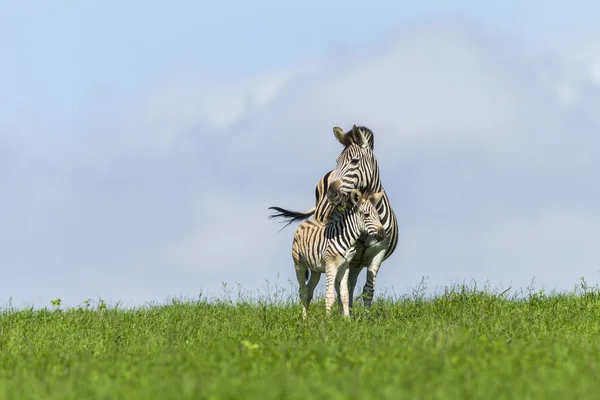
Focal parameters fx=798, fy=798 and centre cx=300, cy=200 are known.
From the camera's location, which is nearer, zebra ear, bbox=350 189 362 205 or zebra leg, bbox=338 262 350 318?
zebra leg, bbox=338 262 350 318

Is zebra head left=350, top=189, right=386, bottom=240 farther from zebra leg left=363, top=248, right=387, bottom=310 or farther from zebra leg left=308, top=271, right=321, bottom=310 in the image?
zebra leg left=308, top=271, right=321, bottom=310

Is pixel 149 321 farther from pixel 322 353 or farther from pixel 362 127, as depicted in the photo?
pixel 322 353

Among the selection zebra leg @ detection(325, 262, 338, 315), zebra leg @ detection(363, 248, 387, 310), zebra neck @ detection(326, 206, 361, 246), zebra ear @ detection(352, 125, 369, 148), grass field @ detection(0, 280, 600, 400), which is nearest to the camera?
grass field @ detection(0, 280, 600, 400)

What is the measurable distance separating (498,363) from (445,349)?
2.87ft

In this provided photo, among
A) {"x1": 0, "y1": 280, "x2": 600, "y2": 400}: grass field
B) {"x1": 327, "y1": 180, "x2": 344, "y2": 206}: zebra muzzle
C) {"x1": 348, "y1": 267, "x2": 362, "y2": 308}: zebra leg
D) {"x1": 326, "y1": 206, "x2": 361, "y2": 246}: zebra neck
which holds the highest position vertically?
{"x1": 327, "y1": 180, "x2": 344, "y2": 206}: zebra muzzle

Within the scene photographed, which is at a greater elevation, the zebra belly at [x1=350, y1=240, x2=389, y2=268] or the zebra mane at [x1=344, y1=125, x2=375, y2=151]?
the zebra mane at [x1=344, y1=125, x2=375, y2=151]

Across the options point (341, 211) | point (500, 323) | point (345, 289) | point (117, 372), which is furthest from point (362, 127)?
point (117, 372)

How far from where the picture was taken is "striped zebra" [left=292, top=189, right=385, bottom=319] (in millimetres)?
14023

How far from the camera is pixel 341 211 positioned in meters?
14.5

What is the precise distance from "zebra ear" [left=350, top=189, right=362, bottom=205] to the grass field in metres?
2.10

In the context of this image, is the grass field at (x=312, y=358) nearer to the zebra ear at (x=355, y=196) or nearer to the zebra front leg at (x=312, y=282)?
the zebra front leg at (x=312, y=282)

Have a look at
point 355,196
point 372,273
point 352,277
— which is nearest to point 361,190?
point 355,196

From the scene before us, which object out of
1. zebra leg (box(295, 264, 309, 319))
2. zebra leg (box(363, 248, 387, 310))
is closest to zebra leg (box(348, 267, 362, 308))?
zebra leg (box(363, 248, 387, 310))

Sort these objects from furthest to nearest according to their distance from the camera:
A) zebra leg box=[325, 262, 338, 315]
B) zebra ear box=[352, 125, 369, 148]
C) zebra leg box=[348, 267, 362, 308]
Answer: zebra leg box=[348, 267, 362, 308], zebra ear box=[352, 125, 369, 148], zebra leg box=[325, 262, 338, 315]
